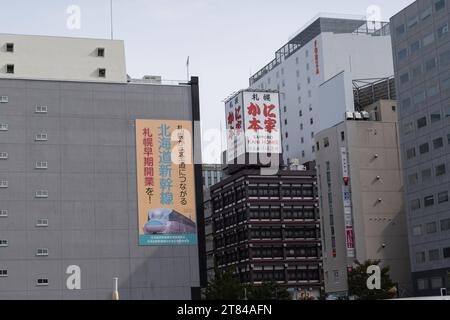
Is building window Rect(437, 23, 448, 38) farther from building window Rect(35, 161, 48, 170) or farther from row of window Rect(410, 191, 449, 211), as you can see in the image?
building window Rect(35, 161, 48, 170)

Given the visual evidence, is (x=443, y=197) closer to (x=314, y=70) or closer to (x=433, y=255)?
(x=433, y=255)

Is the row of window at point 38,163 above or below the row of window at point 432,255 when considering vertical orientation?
above

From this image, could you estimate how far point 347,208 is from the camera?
138m

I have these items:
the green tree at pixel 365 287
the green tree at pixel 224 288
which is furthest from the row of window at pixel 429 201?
the green tree at pixel 224 288

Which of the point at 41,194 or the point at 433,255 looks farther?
the point at 433,255

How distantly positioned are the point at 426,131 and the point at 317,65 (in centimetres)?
6650

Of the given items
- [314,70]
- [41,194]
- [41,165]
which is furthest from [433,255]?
[314,70]

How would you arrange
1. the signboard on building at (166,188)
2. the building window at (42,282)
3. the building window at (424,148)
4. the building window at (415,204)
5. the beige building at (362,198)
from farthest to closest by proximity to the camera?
1. the beige building at (362,198)
2. the building window at (415,204)
3. the building window at (424,148)
4. the signboard on building at (166,188)
5. the building window at (42,282)

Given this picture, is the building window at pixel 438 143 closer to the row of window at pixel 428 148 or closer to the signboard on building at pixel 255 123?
the row of window at pixel 428 148

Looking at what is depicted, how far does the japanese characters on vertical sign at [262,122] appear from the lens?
157500 mm

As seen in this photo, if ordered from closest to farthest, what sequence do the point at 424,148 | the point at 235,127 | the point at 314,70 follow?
1. the point at 424,148
2. the point at 235,127
3. the point at 314,70

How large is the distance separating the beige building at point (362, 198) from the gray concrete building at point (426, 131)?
16.4 m

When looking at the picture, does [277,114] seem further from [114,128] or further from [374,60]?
[114,128]

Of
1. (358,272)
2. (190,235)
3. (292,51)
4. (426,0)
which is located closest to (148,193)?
(190,235)
